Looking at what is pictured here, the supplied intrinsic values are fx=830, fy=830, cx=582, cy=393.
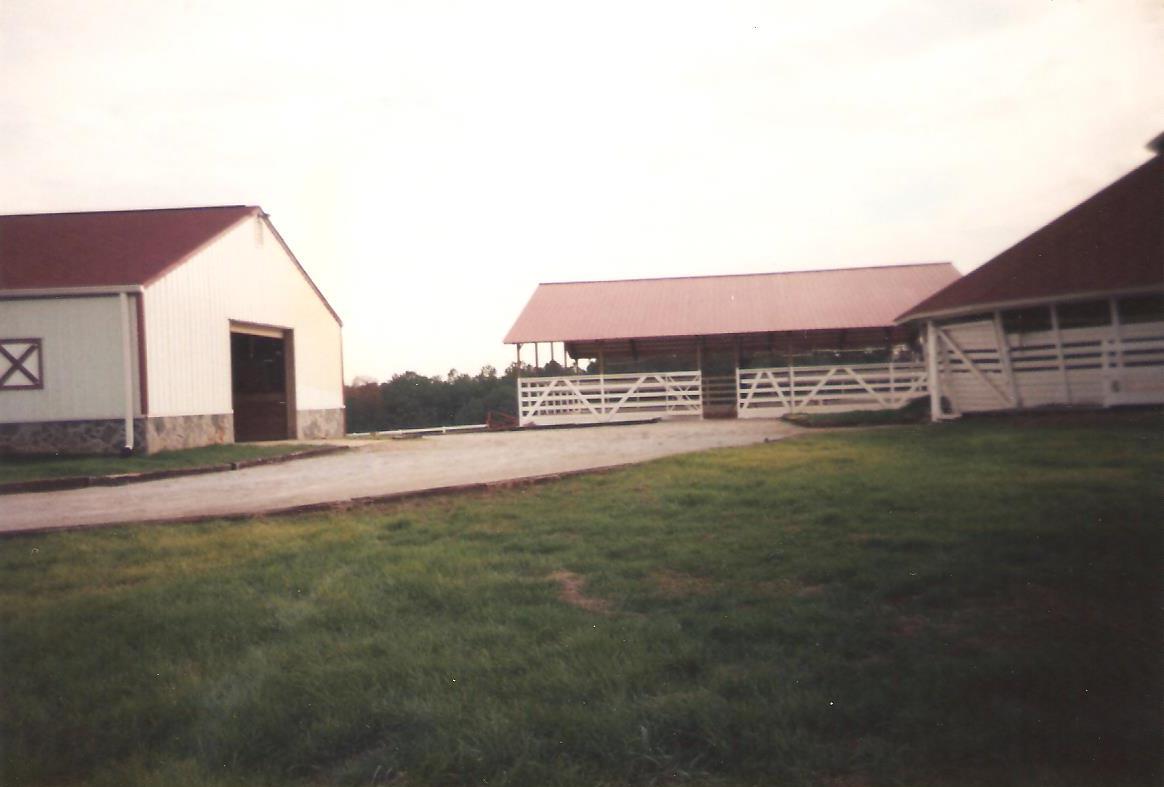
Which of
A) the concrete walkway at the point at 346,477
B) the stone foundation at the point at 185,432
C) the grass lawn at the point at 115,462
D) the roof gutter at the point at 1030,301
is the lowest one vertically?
the concrete walkway at the point at 346,477

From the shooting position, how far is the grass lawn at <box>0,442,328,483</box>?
39.6 ft

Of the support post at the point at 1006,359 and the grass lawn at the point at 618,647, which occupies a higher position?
the support post at the point at 1006,359

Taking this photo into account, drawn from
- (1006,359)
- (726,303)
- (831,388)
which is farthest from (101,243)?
(831,388)

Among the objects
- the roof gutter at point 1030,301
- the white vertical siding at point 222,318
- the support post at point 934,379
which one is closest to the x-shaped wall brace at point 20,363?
the white vertical siding at point 222,318

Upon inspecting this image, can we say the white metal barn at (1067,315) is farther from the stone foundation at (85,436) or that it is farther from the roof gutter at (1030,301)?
the stone foundation at (85,436)

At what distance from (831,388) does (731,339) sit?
383 cm

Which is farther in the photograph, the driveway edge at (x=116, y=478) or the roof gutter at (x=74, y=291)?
the roof gutter at (x=74, y=291)

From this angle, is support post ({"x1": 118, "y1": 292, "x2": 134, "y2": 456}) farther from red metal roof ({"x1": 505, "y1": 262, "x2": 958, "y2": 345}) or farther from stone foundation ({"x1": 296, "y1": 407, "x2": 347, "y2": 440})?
red metal roof ({"x1": 505, "y1": 262, "x2": 958, "y2": 345})

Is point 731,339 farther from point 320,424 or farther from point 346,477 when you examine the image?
point 346,477

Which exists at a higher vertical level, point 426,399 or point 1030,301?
point 1030,301

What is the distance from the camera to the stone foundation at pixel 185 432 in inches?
595

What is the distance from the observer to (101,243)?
17125 mm

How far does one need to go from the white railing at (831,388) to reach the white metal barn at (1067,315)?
5.35 m

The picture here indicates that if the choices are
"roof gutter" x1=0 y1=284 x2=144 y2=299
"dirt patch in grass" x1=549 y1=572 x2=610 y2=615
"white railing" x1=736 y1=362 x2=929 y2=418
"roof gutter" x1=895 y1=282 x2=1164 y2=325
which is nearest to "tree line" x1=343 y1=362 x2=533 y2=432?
"white railing" x1=736 y1=362 x2=929 y2=418
